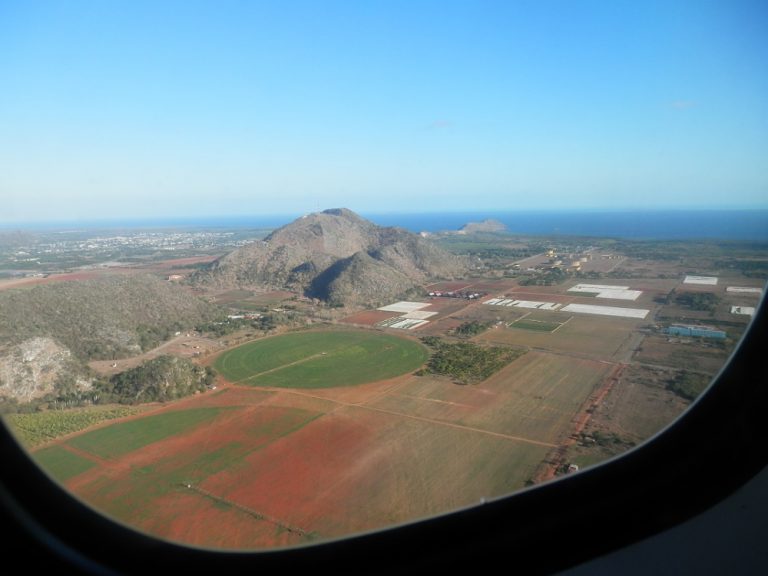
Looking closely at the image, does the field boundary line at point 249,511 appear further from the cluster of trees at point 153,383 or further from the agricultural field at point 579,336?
the agricultural field at point 579,336

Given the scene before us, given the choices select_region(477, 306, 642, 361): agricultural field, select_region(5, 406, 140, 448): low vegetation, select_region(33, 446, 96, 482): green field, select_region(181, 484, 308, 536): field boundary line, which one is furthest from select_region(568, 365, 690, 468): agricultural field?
select_region(5, 406, 140, 448): low vegetation

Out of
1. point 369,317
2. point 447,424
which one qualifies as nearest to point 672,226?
point 369,317

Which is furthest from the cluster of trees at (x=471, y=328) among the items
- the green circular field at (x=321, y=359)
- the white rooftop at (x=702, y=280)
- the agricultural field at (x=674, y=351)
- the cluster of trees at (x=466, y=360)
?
the white rooftop at (x=702, y=280)

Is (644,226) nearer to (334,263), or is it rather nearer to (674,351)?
(334,263)

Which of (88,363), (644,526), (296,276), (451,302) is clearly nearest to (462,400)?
(644,526)

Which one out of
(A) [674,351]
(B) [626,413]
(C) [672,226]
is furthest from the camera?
(C) [672,226]

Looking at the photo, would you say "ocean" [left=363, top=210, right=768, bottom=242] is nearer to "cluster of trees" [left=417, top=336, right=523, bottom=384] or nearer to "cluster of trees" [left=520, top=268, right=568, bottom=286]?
"cluster of trees" [left=520, top=268, right=568, bottom=286]
